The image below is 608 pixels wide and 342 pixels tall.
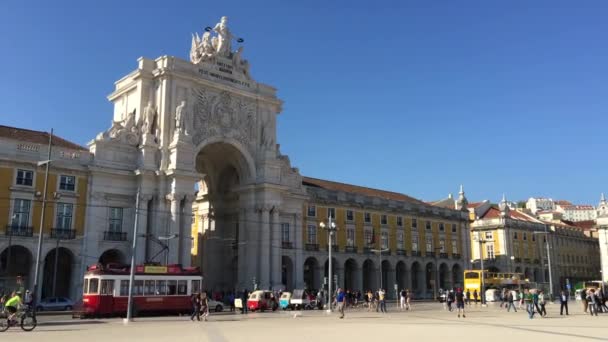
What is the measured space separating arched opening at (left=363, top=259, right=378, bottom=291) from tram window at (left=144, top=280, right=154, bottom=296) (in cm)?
4043

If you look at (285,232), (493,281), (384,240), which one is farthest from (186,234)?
(493,281)

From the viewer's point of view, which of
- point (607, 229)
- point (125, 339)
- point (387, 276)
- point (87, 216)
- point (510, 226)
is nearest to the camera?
point (125, 339)

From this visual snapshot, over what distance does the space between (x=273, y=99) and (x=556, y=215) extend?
85762mm

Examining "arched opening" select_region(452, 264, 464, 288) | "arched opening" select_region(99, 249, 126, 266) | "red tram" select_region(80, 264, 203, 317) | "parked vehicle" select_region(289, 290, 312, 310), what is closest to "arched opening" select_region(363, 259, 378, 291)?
"arched opening" select_region(452, 264, 464, 288)

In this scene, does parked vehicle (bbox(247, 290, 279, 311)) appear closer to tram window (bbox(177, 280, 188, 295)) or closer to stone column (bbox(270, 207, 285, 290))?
tram window (bbox(177, 280, 188, 295))

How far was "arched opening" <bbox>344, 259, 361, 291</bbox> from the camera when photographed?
72.6 meters

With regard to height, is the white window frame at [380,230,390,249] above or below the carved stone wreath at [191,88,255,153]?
below

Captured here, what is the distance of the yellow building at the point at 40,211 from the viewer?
150 ft

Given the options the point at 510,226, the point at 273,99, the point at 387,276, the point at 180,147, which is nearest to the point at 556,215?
the point at 510,226

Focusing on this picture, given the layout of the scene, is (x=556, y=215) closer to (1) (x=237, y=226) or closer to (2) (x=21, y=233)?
(1) (x=237, y=226)

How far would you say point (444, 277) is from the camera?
84.7 meters

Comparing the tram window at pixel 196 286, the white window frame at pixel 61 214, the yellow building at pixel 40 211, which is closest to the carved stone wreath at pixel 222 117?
the yellow building at pixel 40 211

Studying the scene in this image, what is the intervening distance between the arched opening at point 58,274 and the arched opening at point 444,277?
50842 mm

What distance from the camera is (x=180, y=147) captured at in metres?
52.6
